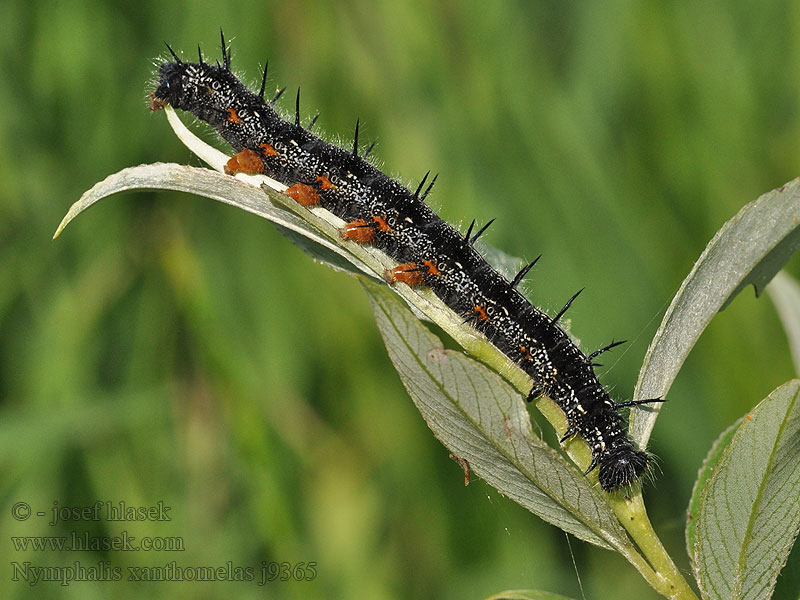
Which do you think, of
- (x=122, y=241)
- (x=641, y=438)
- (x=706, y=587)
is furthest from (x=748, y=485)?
(x=122, y=241)

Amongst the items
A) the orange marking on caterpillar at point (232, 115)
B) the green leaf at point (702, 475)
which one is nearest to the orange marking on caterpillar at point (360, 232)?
the orange marking on caterpillar at point (232, 115)

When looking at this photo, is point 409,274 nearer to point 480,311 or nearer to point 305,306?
point 480,311

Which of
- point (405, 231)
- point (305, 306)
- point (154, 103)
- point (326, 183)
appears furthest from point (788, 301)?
point (305, 306)

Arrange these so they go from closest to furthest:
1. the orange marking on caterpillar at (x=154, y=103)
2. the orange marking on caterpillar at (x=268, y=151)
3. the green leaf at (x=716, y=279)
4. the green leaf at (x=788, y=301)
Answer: the green leaf at (x=716, y=279) < the green leaf at (x=788, y=301) < the orange marking on caterpillar at (x=268, y=151) < the orange marking on caterpillar at (x=154, y=103)

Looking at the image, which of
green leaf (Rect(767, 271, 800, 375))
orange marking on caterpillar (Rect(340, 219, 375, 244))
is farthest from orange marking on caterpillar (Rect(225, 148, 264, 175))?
green leaf (Rect(767, 271, 800, 375))

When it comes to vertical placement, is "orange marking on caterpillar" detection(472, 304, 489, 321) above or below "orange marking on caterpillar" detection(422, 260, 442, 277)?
below

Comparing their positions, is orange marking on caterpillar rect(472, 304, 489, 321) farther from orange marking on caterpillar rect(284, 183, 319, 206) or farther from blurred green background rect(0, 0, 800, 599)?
blurred green background rect(0, 0, 800, 599)

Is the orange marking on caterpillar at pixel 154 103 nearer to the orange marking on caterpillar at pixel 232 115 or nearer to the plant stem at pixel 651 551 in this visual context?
the orange marking on caterpillar at pixel 232 115
